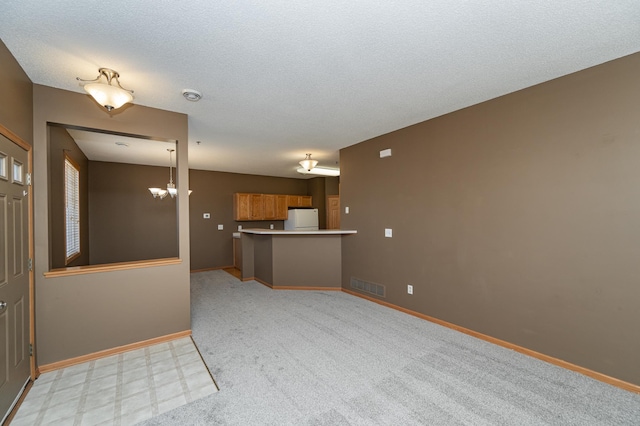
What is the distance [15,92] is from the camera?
2.16 m

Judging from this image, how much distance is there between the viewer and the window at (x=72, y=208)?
13.0 feet

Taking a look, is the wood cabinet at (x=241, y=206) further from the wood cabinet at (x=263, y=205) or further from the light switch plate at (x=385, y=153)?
the light switch plate at (x=385, y=153)

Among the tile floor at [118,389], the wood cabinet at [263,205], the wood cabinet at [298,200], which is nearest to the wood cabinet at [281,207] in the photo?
the wood cabinet at [263,205]

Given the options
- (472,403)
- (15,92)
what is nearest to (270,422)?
(472,403)

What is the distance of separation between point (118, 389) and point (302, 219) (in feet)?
18.7

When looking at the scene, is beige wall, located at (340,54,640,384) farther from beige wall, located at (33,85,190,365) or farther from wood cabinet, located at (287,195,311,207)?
wood cabinet, located at (287,195,311,207)

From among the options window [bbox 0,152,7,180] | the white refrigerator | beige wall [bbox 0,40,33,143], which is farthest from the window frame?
A: the white refrigerator

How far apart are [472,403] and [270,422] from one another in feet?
4.79

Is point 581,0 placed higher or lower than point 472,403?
higher

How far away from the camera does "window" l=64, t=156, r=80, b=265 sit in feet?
13.0

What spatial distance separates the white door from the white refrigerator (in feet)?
18.1

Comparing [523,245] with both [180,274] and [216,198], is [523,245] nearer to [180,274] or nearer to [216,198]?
[180,274]

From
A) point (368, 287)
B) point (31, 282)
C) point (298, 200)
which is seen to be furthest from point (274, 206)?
point (31, 282)

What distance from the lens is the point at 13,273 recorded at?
→ 2.09 metres
